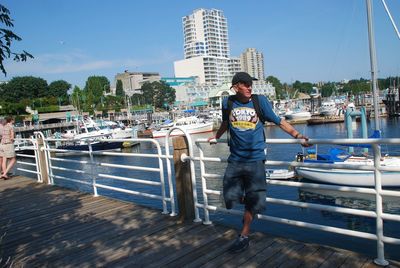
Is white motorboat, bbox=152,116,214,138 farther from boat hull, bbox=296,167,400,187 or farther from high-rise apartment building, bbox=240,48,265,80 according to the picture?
high-rise apartment building, bbox=240,48,265,80

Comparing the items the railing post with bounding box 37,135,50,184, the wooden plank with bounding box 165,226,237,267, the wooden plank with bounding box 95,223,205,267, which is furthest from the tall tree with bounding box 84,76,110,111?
the wooden plank with bounding box 165,226,237,267

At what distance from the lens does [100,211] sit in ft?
20.0

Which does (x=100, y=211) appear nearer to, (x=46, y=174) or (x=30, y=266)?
(x=30, y=266)

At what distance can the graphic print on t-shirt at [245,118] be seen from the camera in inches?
141

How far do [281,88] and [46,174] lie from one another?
15780 cm

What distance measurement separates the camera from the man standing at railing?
3.57 m

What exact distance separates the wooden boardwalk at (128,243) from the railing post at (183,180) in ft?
0.64

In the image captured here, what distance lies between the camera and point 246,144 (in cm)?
362

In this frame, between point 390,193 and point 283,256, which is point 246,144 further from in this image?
point 390,193

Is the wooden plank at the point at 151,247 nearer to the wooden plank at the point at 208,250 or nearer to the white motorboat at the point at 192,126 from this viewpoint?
the wooden plank at the point at 208,250

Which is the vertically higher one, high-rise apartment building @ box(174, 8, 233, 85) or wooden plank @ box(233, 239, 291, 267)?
high-rise apartment building @ box(174, 8, 233, 85)

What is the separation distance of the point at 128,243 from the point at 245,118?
2.24m

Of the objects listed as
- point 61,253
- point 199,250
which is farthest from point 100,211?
point 199,250

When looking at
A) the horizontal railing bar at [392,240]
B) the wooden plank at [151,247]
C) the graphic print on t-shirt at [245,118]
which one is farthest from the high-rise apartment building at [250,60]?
the horizontal railing bar at [392,240]
